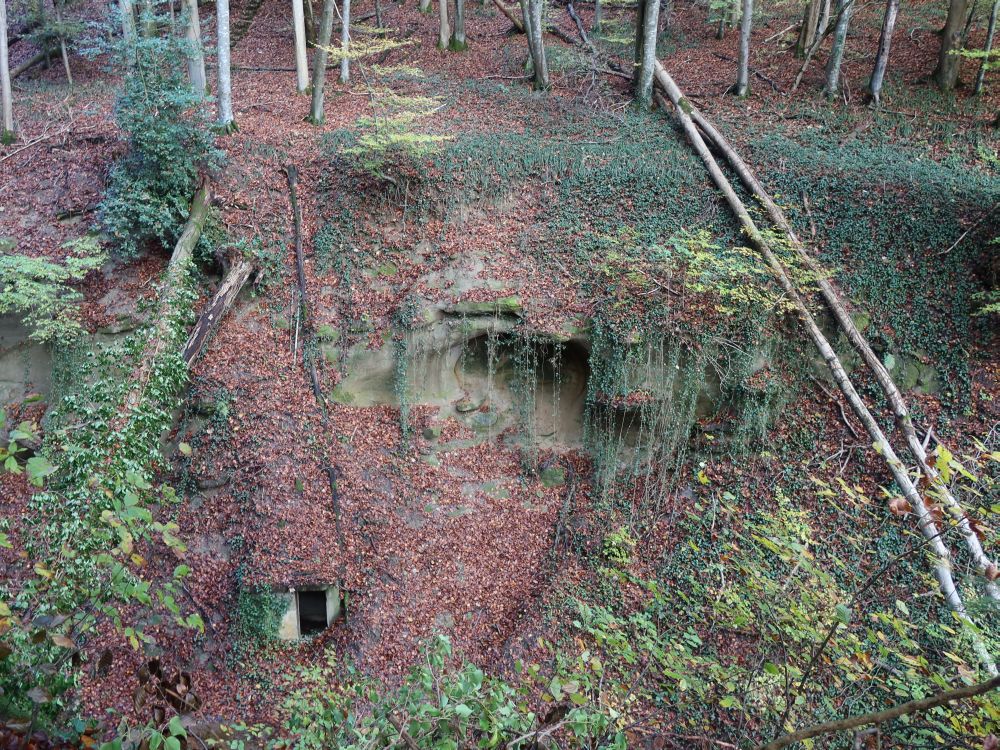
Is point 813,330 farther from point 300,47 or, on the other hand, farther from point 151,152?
point 300,47

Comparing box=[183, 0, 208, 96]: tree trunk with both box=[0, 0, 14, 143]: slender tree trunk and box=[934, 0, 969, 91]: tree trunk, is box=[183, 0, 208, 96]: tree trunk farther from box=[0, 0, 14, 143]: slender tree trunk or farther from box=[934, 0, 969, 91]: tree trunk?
box=[934, 0, 969, 91]: tree trunk

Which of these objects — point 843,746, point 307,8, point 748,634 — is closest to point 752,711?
point 843,746

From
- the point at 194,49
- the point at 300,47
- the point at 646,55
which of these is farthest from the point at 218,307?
the point at 646,55

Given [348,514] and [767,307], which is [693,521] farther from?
[348,514]

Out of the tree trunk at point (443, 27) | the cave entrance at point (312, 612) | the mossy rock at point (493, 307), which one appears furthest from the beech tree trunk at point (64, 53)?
the cave entrance at point (312, 612)

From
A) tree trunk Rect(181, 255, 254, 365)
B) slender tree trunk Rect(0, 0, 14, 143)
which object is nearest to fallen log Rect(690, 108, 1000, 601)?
tree trunk Rect(181, 255, 254, 365)

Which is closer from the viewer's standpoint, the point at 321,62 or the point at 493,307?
the point at 493,307

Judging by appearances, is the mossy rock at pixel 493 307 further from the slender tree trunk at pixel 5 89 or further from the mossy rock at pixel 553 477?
the slender tree trunk at pixel 5 89
